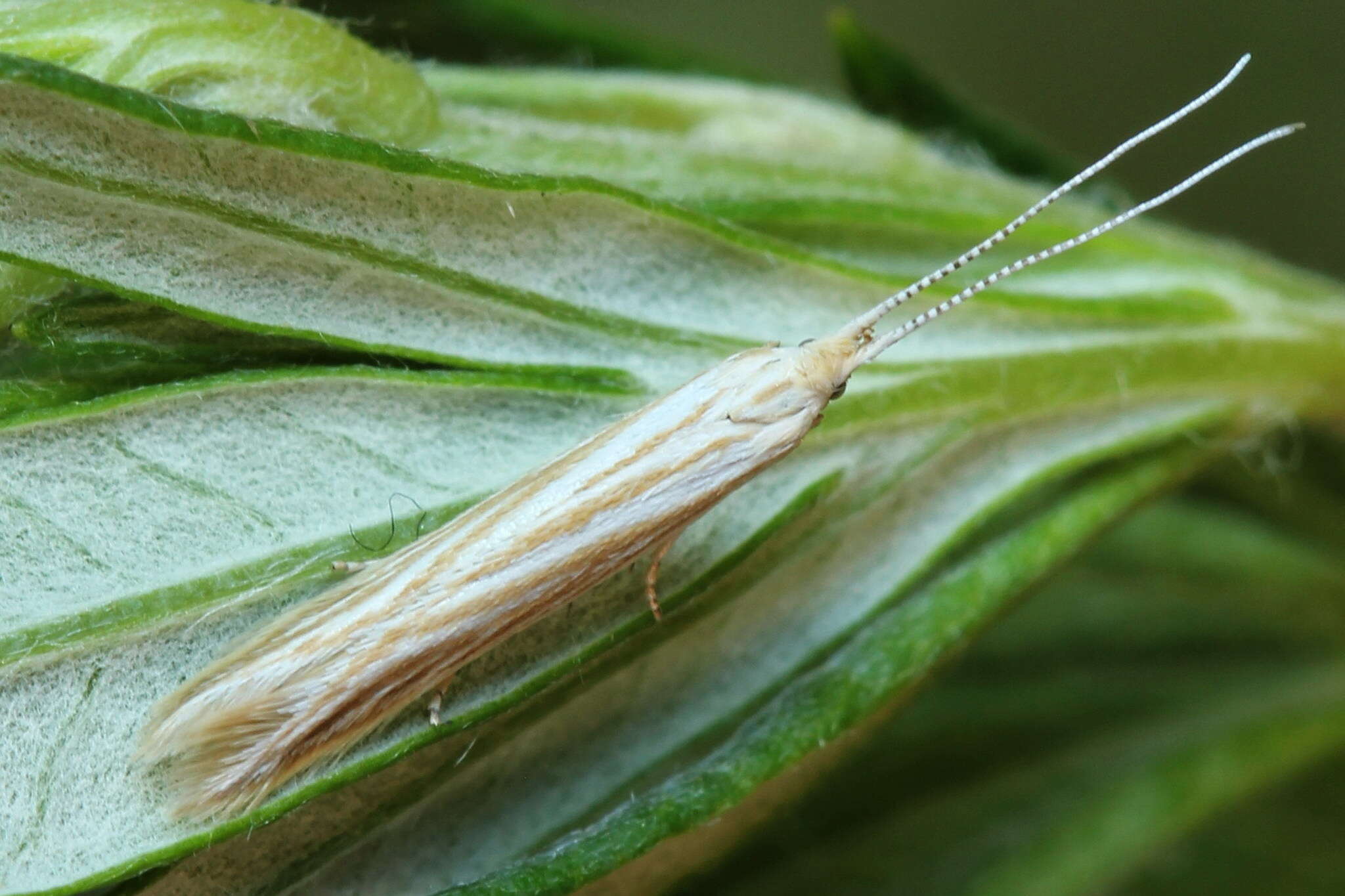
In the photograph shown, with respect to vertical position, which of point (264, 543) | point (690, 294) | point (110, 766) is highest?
point (690, 294)

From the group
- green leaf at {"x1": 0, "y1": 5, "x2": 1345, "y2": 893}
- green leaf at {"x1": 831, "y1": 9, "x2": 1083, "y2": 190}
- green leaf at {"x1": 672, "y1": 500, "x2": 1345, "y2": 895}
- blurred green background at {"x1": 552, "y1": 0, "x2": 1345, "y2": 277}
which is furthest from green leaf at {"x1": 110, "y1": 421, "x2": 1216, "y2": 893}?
blurred green background at {"x1": 552, "y1": 0, "x2": 1345, "y2": 277}

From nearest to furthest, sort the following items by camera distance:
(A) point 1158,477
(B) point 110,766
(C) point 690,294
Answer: (B) point 110,766 < (C) point 690,294 < (A) point 1158,477

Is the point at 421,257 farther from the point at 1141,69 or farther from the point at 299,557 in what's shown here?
the point at 1141,69

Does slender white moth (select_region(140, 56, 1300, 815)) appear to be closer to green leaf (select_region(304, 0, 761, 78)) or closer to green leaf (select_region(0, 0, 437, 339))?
green leaf (select_region(0, 0, 437, 339))

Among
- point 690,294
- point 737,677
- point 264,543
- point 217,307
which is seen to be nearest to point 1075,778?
point 737,677

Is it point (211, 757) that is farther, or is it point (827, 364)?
point (827, 364)

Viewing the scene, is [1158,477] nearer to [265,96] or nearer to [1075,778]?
[1075,778]

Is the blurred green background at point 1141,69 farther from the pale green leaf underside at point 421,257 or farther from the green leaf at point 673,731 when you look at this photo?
the green leaf at point 673,731

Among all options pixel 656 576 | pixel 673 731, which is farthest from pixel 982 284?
pixel 673 731
